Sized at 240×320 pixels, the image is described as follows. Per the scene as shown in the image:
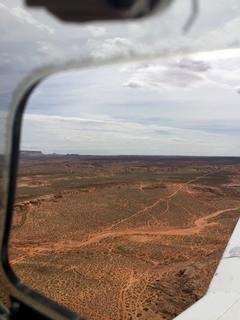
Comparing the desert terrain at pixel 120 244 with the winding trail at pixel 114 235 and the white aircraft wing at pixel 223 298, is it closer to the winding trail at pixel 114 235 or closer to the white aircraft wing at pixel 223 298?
the winding trail at pixel 114 235

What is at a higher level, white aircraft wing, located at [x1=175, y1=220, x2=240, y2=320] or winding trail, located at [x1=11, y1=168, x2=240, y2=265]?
white aircraft wing, located at [x1=175, y1=220, x2=240, y2=320]

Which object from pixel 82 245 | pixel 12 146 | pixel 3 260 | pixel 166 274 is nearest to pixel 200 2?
pixel 12 146

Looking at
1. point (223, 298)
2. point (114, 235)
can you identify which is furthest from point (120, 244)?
point (223, 298)

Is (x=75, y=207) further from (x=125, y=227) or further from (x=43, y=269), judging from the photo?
(x=43, y=269)

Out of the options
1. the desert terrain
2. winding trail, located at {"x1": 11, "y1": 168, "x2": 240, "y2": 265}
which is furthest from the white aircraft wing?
winding trail, located at {"x1": 11, "y1": 168, "x2": 240, "y2": 265}

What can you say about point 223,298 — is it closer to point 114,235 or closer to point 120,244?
point 120,244

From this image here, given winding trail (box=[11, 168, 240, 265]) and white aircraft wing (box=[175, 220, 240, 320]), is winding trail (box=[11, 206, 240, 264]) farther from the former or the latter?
white aircraft wing (box=[175, 220, 240, 320])

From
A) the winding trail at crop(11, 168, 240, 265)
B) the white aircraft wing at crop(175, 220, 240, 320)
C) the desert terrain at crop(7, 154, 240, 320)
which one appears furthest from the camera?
the winding trail at crop(11, 168, 240, 265)
